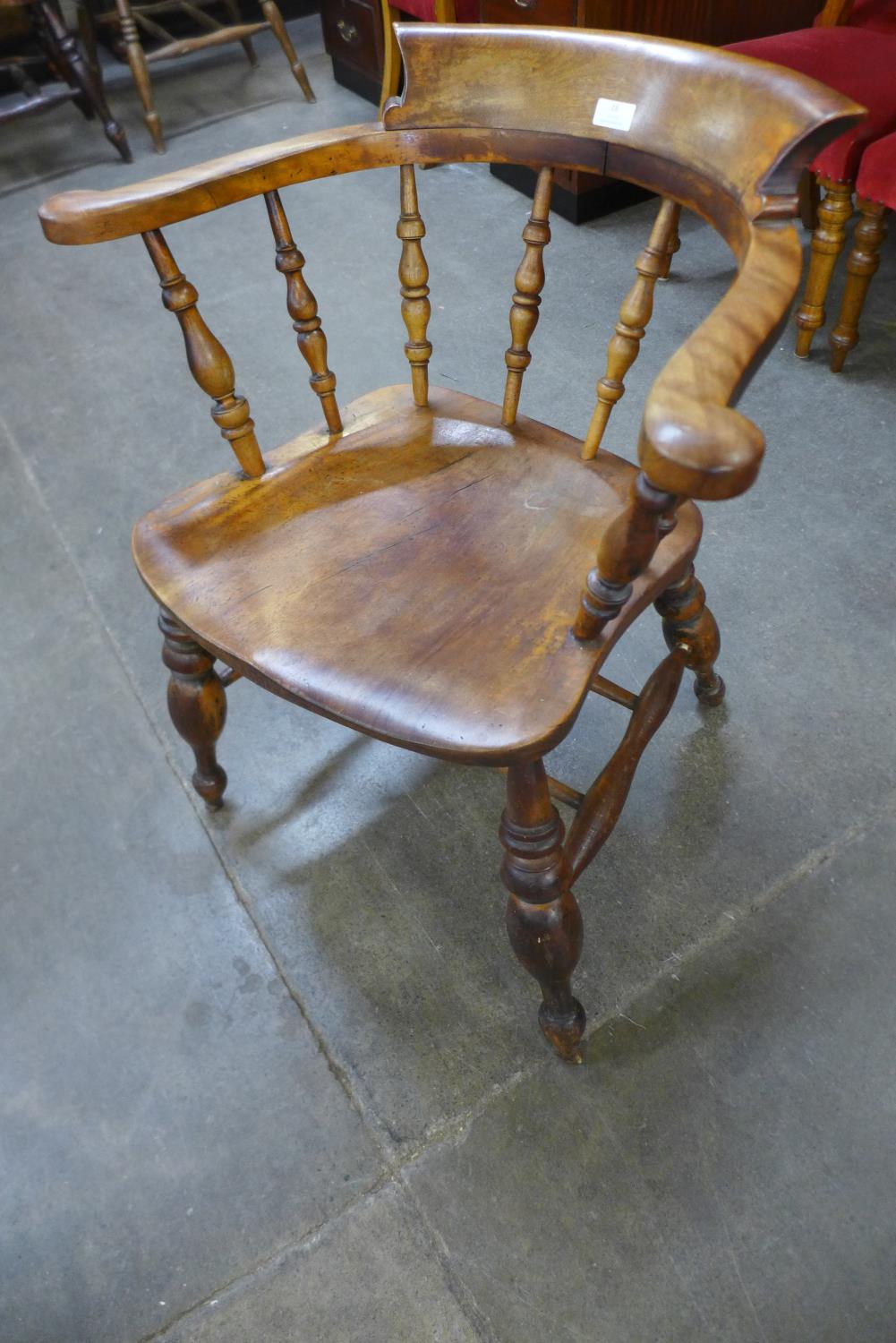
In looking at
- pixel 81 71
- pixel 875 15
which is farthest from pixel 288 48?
pixel 875 15

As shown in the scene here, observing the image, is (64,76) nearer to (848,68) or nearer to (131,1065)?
(848,68)

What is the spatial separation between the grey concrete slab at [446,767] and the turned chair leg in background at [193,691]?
8.3 inches

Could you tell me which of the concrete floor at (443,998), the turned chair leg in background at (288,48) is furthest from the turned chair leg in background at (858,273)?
the turned chair leg in background at (288,48)

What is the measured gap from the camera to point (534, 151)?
103cm

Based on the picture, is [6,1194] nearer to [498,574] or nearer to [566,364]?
[498,574]

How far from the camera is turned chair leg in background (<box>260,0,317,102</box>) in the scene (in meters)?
3.29

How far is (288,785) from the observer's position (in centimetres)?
144

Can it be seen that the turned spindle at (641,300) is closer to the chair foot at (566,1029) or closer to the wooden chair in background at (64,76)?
the chair foot at (566,1029)

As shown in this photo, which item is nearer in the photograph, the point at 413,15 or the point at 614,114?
the point at 614,114

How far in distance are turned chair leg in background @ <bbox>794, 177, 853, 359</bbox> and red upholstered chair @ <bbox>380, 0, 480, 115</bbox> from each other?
3.70 ft

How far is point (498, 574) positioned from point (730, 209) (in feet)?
1.29

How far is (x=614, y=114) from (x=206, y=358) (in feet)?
1.59

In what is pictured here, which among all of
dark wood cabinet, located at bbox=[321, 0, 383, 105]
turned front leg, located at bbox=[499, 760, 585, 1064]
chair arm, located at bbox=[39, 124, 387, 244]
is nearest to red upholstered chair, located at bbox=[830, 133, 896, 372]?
chair arm, located at bbox=[39, 124, 387, 244]

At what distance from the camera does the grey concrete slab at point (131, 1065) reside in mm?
1028
